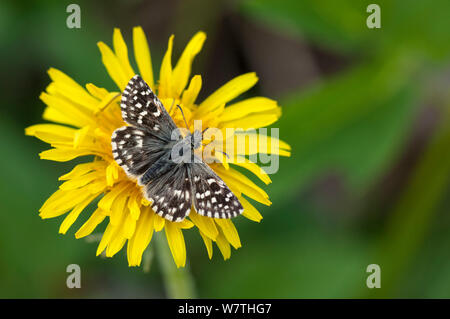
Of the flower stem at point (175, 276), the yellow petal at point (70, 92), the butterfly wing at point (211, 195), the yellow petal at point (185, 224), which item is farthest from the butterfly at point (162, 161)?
the flower stem at point (175, 276)

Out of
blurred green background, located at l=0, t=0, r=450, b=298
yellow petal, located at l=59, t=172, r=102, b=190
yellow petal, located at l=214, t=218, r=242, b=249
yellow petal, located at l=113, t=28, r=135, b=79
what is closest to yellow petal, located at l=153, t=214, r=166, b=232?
yellow petal, located at l=214, t=218, r=242, b=249

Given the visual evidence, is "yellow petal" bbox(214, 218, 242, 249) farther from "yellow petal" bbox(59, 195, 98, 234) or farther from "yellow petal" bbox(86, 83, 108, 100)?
"yellow petal" bbox(86, 83, 108, 100)

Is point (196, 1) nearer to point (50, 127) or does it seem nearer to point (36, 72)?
point (36, 72)

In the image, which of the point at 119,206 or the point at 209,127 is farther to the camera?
the point at 209,127

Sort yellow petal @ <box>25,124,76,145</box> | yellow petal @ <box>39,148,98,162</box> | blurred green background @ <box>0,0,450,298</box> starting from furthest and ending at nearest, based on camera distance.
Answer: blurred green background @ <box>0,0,450,298</box>, yellow petal @ <box>25,124,76,145</box>, yellow petal @ <box>39,148,98,162</box>

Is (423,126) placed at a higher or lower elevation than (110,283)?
higher

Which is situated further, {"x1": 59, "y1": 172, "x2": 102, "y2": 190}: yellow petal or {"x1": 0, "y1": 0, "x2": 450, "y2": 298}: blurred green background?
{"x1": 0, "y1": 0, "x2": 450, "y2": 298}: blurred green background

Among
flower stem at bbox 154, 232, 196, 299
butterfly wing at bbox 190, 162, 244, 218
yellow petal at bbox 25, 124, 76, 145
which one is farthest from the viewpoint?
flower stem at bbox 154, 232, 196, 299

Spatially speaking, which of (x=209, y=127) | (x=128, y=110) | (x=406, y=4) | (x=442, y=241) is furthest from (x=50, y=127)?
(x=442, y=241)

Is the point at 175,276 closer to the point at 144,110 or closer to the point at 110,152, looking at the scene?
the point at 110,152
